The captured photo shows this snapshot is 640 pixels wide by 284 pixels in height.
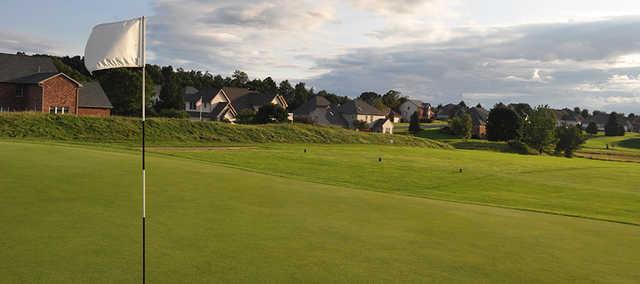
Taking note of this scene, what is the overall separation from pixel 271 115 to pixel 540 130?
4288 cm

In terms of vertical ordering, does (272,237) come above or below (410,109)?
below

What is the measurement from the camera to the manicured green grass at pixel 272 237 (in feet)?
23.1

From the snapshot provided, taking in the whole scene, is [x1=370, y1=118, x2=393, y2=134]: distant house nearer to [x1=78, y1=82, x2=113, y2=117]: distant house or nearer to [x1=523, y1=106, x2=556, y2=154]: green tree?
[x1=523, y1=106, x2=556, y2=154]: green tree

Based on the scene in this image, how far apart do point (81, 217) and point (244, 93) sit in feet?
360

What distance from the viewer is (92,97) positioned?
213ft

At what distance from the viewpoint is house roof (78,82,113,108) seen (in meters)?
63.7

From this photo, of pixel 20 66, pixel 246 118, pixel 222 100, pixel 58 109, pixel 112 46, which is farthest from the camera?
pixel 222 100

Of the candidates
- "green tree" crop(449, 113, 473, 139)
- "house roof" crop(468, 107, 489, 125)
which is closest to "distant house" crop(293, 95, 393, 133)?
"green tree" crop(449, 113, 473, 139)

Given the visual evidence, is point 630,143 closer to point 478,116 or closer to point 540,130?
point 478,116

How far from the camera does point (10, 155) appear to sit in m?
18.2

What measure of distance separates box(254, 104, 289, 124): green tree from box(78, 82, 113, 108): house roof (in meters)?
20.6

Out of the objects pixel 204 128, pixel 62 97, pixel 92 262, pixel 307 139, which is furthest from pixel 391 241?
pixel 62 97

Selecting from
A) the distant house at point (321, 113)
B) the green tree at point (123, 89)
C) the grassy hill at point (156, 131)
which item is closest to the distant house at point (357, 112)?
the distant house at point (321, 113)

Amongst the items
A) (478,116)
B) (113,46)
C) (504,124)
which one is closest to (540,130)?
(504,124)
